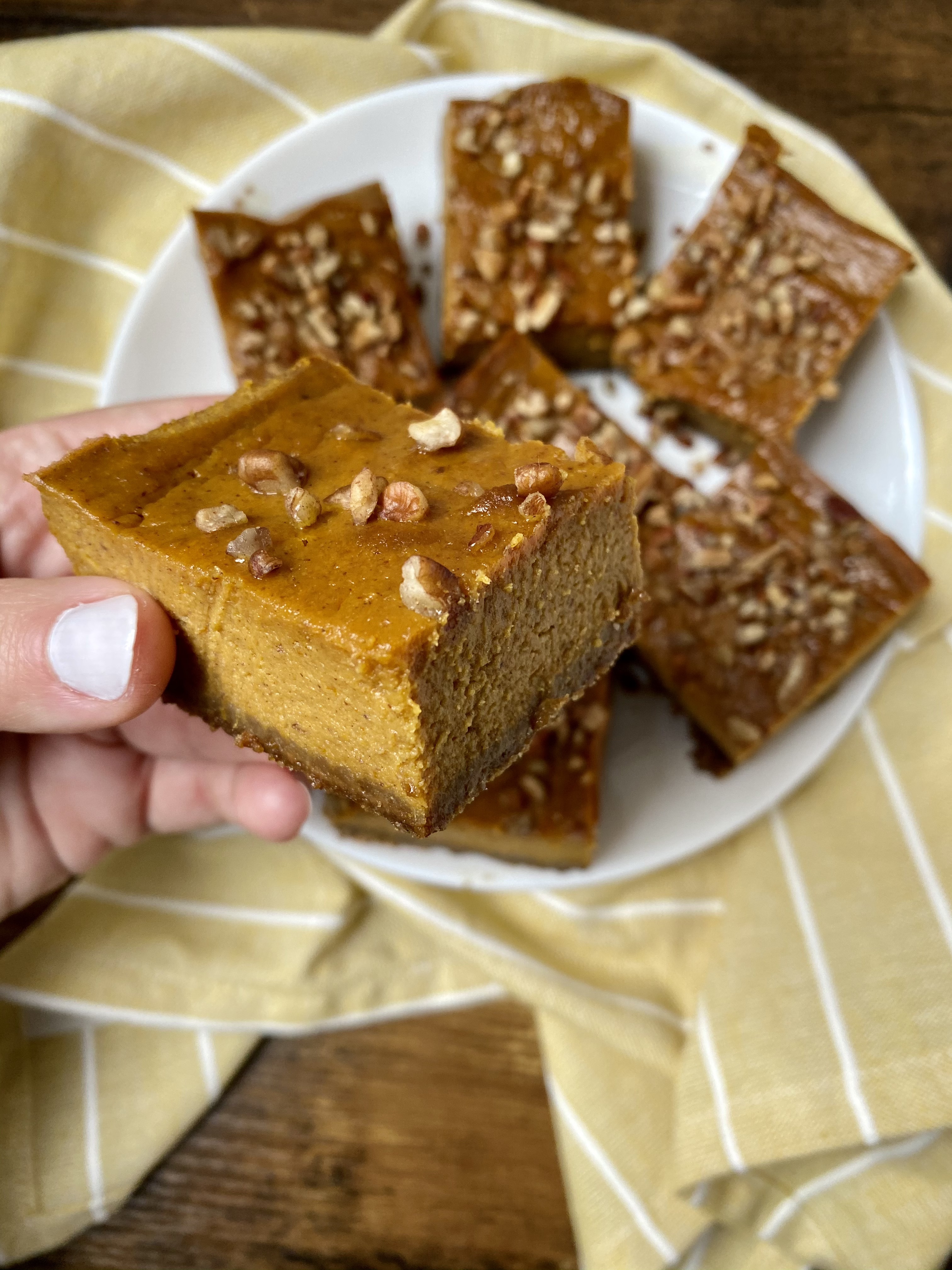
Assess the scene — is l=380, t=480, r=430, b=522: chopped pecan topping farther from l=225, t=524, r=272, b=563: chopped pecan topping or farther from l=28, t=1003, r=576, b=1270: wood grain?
l=28, t=1003, r=576, b=1270: wood grain

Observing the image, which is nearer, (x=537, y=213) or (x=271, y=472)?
(x=271, y=472)

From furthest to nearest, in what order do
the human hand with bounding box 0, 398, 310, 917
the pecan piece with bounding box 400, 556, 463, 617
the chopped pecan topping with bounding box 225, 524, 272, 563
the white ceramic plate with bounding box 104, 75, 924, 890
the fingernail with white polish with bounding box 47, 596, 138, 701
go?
the white ceramic plate with bounding box 104, 75, 924, 890 < the human hand with bounding box 0, 398, 310, 917 < the fingernail with white polish with bounding box 47, 596, 138, 701 < the chopped pecan topping with bounding box 225, 524, 272, 563 < the pecan piece with bounding box 400, 556, 463, 617

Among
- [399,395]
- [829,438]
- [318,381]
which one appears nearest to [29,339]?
[399,395]

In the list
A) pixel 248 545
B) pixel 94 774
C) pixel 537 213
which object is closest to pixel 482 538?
pixel 248 545

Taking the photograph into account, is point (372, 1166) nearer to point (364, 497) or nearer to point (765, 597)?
point (765, 597)

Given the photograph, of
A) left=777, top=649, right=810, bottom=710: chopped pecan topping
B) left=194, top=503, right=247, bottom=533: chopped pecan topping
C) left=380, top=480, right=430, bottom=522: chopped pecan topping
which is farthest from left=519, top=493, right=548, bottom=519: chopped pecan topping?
left=777, top=649, right=810, bottom=710: chopped pecan topping

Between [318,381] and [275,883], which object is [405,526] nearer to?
[318,381]

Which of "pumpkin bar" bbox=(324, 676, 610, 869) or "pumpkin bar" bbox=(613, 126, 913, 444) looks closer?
"pumpkin bar" bbox=(324, 676, 610, 869)

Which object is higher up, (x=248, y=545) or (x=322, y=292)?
(x=248, y=545)
